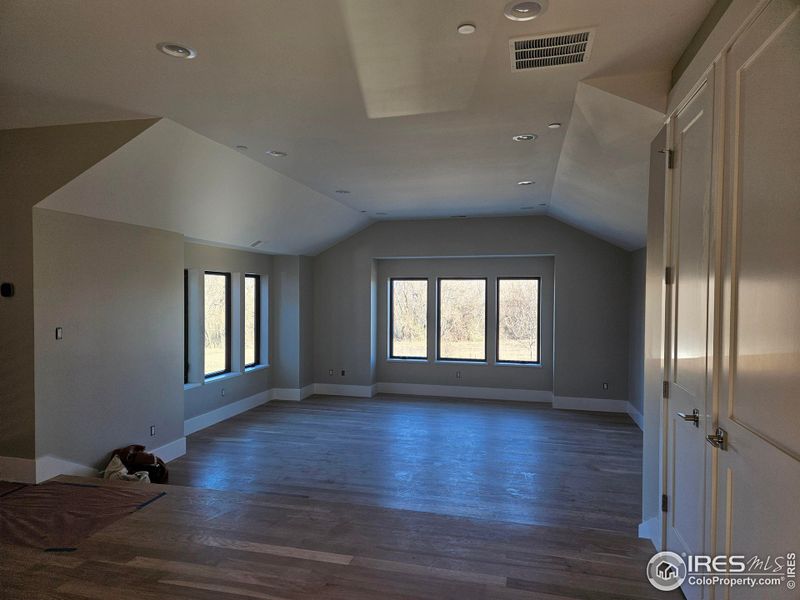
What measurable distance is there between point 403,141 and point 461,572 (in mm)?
3017

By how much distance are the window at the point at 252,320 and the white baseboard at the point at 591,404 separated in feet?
15.9

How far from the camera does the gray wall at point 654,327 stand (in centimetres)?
264

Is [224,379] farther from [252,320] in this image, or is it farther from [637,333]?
[637,333]

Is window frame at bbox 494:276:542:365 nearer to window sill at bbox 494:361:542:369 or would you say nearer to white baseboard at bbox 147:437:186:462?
window sill at bbox 494:361:542:369

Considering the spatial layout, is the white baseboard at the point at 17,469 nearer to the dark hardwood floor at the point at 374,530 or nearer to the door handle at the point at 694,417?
the dark hardwood floor at the point at 374,530

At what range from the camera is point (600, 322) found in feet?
24.2

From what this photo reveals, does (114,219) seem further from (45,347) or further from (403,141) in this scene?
(403,141)

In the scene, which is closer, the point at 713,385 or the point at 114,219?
the point at 713,385

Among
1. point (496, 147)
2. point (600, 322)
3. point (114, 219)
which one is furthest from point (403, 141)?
point (600, 322)

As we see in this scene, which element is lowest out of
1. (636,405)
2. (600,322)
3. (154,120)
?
(636,405)

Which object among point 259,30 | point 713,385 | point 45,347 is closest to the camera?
point 713,385

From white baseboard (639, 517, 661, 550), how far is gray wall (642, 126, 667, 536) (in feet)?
0.10

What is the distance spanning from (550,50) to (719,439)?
6.23 feet

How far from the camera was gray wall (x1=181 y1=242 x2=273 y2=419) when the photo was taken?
6.17m
